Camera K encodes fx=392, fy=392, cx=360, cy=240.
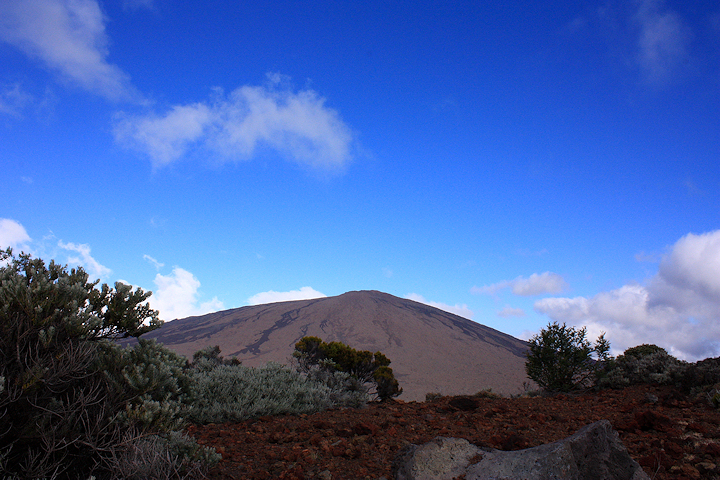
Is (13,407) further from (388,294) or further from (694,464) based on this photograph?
(388,294)

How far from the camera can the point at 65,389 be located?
3902 millimetres

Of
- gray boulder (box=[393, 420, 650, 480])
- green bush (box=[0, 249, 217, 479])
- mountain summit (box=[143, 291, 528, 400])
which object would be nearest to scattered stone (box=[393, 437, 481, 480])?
gray boulder (box=[393, 420, 650, 480])

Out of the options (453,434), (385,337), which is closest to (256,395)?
(453,434)

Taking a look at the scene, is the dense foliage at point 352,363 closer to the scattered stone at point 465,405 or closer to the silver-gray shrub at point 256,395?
the silver-gray shrub at point 256,395

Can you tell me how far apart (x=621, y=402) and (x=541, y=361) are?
6.11 meters

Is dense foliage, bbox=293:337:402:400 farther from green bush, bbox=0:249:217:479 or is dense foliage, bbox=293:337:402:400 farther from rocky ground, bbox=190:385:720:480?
green bush, bbox=0:249:217:479

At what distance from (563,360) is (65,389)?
46.4 feet

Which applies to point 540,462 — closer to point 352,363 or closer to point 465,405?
point 465,405

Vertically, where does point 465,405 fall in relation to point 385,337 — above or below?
below

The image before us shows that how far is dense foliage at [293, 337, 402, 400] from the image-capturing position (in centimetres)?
1461

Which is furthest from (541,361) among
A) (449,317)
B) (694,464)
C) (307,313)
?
(449,317)

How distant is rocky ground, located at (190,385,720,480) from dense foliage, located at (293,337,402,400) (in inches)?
252

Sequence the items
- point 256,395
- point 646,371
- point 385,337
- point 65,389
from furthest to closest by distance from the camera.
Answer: point 385,337 < point 646,371 < point 256,395 < point 65,389

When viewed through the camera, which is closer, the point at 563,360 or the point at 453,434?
the point at 453,434
